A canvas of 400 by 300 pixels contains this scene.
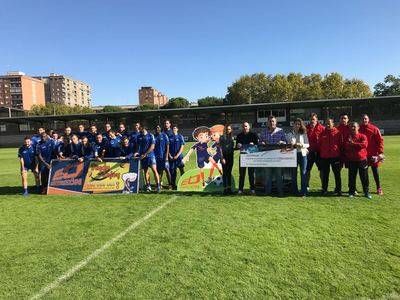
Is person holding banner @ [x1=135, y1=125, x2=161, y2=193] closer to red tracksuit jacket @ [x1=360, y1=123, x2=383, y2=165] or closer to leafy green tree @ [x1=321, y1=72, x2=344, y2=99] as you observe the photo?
red tracksuit jacket @ [x1=360, y1=123, x2=383, y2=165]

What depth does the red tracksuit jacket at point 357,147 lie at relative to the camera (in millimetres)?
8555

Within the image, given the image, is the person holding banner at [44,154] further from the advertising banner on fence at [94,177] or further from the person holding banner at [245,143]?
the person holding banner at [245,143]

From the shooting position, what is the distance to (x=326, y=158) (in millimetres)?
9062

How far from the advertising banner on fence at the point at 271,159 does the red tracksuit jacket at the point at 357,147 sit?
122 cm

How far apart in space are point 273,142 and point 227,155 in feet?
3.88

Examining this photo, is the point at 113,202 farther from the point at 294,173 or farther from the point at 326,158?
the point at 326,158

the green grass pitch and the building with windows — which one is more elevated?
the building with windows

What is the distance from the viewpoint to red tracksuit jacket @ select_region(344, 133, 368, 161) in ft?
28.1

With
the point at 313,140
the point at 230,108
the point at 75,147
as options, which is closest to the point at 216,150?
the point at 313,140

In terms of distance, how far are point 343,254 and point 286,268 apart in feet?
3.17

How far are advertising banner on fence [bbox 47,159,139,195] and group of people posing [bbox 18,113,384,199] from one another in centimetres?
26

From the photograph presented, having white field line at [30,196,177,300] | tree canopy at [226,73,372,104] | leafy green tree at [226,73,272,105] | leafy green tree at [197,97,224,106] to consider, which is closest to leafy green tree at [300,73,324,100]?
tree canopy at [226,73,372,104]

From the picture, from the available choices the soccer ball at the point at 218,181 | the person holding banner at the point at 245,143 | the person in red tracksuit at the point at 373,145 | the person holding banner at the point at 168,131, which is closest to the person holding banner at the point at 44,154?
the person holding banner at the point at 168,131

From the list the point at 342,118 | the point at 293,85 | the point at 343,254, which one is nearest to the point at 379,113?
the point at 293,85
